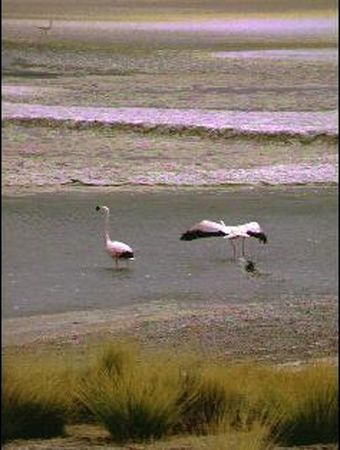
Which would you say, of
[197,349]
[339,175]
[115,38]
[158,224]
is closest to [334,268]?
[158,224]

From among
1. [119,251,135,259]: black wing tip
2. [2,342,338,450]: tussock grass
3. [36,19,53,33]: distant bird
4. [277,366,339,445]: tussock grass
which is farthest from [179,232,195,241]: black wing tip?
[36,19,53,33]: distant bird

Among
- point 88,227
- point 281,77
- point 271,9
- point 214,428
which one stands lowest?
point 214,428

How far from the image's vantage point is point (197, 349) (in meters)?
6.81

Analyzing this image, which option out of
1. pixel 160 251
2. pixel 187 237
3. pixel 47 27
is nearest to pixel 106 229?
pixel 160 251

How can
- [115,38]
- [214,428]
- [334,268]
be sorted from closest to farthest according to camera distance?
[214,428], [334,268], [115,38]

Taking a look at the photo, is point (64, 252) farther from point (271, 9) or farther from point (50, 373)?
point (271, 9)

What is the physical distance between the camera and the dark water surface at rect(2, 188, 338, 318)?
793cm

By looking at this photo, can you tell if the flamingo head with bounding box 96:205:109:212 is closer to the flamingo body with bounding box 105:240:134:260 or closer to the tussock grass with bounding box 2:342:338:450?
the flamingo body with bounding box 105:240:134:260

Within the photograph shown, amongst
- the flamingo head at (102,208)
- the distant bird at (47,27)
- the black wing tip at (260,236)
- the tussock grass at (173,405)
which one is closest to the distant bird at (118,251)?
the flamingo head at (102,208)

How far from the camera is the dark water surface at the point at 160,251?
793cm

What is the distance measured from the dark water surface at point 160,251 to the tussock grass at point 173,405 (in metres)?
Result: 1.39

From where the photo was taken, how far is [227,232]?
9.45 meters

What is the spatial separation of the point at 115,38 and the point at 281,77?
399 centimetres

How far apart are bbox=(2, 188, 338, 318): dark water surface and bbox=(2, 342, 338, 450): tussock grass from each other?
1.39m
